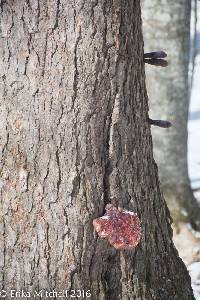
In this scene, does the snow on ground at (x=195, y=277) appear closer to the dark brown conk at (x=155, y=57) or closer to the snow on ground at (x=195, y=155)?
the snow on ground at (x=195, y=155)

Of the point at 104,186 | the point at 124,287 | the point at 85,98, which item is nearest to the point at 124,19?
the point at 85,98

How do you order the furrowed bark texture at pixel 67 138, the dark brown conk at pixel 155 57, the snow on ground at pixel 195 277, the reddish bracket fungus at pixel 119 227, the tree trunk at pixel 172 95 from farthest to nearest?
the tree trunk at pixel 172 95 → the snow on ground at pixel 195 277 → the dark brown conk at pixel 155 57 → the reddish bracket fungus at pixel 119 227 → the furrowed bark texture at pixel 67 138

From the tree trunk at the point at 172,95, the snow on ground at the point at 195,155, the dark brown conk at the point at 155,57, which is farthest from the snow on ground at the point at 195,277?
the dark brown conk at the point at 155,57

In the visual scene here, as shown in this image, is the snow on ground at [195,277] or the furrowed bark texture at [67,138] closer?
the furrowed bark texture at [67,138]

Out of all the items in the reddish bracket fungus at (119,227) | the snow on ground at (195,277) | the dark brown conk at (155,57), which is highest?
the dark brown conk at (155,57)

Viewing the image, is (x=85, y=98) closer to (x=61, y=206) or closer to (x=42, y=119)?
(x=42, y=119)

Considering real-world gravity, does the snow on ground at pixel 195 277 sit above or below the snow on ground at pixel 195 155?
below
